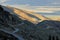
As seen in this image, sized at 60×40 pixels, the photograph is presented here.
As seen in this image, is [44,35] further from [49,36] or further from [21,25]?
[21,25]

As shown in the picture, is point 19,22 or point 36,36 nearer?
point 36,36

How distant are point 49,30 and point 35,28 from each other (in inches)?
44.6

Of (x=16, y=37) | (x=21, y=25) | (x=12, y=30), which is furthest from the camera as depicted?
(x=21, y=25)

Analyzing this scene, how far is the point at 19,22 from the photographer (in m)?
20.5

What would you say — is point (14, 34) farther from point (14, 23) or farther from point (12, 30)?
point (14, 23)

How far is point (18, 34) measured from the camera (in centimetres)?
1808

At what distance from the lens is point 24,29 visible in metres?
19.0

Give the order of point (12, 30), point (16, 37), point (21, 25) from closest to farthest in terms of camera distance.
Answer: point (16, 37)
point (12, 30)
point (21, 25)

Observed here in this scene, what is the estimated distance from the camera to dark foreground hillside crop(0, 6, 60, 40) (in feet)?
57.1

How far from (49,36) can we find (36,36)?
2.49 ft

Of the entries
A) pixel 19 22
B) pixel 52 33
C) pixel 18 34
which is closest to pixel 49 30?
pixel 52 33

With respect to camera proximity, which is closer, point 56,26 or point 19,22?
point 56,26

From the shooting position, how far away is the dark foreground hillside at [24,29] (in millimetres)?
17419

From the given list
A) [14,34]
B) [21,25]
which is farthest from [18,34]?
[21,25]
